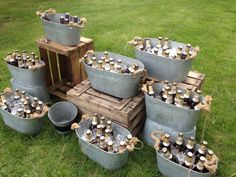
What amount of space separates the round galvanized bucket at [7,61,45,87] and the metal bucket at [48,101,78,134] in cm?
42

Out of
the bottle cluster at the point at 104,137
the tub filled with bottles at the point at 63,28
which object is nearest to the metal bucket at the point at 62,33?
the tub filled with bottles at the point at 63,28

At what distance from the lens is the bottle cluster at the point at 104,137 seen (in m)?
2.47

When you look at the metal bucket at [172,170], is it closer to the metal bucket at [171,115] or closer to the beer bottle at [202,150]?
the beer bottle at [202,150]

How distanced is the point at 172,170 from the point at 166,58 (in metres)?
1.01

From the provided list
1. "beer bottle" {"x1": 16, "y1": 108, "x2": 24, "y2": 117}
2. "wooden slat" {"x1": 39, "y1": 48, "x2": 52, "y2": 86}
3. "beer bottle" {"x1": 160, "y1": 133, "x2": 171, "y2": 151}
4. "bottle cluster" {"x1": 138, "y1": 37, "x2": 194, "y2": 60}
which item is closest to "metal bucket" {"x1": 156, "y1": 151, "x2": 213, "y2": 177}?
"beer bottle" {"x1": 160, "y1": 133, "x2": 171, "y2": 151}

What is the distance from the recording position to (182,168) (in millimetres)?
2273

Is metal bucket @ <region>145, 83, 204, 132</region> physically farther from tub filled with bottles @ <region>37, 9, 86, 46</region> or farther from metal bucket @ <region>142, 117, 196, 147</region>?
tub filled with bottles @ <region>37, 9, 86, 46</region>

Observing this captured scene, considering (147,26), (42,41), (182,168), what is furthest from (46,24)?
(147,26)

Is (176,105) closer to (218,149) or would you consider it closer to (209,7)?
(218,149)

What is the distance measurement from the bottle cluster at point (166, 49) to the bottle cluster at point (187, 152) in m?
0.80

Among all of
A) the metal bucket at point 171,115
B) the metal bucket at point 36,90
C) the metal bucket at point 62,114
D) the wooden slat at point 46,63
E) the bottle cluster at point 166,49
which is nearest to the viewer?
the metal bucket at point 171,115

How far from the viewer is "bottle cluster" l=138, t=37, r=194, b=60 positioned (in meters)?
2.81

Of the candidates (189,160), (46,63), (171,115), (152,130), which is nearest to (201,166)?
(189,160)

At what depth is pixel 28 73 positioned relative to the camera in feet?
10.4
